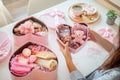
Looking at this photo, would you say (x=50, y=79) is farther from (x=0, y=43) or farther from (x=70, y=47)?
(x=0, y=43)

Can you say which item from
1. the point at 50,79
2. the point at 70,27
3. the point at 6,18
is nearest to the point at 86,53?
the point at 70,27

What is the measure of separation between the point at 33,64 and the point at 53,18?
16.4 inches

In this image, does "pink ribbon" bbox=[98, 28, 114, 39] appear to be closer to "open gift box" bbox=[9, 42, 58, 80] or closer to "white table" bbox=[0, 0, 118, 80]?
"white table" bbox=[0, 0, 118, 80]

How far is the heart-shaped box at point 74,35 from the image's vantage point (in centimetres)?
110

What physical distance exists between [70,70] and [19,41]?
12.2 inches

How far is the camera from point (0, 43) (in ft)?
3.75

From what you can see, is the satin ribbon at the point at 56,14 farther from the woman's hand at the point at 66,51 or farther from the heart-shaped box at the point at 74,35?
the woman's hand at the point at 66,51

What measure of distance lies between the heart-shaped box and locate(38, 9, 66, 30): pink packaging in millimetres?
73

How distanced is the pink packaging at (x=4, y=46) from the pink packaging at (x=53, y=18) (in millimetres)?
245

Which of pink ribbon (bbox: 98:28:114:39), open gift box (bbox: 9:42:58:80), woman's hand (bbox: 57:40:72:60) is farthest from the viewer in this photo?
pink ribbon (bbox: 98:28:114:39)

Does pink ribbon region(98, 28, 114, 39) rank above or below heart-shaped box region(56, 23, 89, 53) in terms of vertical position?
below

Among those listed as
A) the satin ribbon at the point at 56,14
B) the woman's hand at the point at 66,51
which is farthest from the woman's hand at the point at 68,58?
the satin ribbon at the point at 56,14

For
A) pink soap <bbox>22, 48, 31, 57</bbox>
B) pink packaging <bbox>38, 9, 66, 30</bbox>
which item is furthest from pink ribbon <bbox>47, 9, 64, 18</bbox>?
pink soap <bbox>22, 48, 31, 57</bbox>

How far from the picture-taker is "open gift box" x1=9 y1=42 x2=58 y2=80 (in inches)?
36.3
